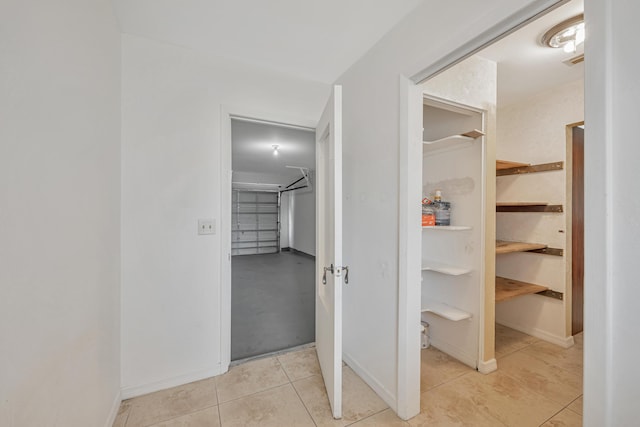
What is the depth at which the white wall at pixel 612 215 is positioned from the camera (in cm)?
70

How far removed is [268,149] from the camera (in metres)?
4.70

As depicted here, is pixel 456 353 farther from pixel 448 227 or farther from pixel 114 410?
pixel 114 410

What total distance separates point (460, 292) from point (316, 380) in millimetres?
1390

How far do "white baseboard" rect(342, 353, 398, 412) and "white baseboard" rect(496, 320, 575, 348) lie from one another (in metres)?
1.96

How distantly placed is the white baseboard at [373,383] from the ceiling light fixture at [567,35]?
2.57 metres

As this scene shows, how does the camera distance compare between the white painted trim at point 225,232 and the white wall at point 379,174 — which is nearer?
the white wall at point 379,174

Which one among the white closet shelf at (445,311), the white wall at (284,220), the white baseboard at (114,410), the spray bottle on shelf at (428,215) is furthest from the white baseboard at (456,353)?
the white wall at (284,220)

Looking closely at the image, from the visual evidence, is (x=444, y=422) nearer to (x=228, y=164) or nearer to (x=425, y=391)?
(x=425, y=391)

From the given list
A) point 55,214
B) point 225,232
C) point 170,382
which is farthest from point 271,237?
point 55,214

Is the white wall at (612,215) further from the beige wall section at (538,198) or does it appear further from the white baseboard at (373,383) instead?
the beige wall section at (538,198)

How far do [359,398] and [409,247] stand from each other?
1.08 metres

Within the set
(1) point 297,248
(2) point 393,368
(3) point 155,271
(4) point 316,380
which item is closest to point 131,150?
(3) point 155,271

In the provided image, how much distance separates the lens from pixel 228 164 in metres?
1.95

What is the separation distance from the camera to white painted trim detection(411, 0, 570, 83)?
0.92 metres
